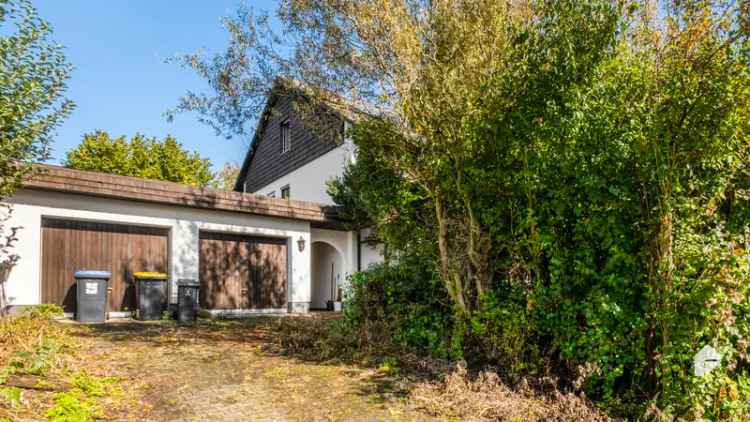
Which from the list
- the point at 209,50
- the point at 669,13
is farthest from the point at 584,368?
the point at 209,50

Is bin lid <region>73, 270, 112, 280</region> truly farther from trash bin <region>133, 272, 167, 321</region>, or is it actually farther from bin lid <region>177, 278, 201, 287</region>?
bin lid <region>177, 278, 201, 287</region>

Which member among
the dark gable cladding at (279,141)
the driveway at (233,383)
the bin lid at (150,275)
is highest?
the dark gable cladding at (279,141)

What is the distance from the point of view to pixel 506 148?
215 inches

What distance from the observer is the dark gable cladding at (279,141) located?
10.4 meters

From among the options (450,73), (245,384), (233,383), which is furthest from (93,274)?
(450,73)

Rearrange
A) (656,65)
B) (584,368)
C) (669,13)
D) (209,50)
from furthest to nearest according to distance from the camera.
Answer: (209,50), (669,13), (656,65), (584,368)

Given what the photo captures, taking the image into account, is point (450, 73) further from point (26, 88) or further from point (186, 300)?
point (186, 300)

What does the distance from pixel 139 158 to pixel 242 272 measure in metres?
14.1

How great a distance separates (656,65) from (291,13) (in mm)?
6599

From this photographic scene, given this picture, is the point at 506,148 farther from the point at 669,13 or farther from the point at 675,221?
the point at 669,13

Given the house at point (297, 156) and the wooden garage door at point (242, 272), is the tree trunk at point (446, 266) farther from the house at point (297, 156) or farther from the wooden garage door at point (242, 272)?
the wooden garage door at point (242, 272)

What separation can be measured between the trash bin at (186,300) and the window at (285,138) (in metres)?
9.88

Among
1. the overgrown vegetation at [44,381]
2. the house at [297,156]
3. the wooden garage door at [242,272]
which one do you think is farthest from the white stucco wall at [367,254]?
the overgrown vegetation at [44,381]

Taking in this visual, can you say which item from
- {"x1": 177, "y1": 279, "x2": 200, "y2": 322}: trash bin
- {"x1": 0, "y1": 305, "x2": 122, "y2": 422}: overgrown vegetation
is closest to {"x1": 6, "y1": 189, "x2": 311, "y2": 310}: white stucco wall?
{"x1": 177, "y1": 279, "x2": 200, "y2": 322}: trash bin
